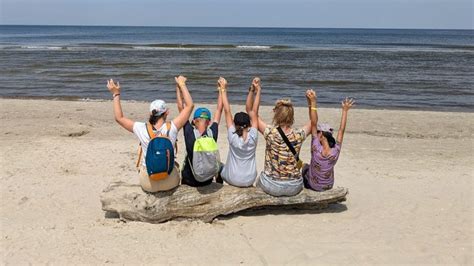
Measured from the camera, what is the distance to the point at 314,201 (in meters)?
6.02

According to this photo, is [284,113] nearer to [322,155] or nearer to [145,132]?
[322,155]

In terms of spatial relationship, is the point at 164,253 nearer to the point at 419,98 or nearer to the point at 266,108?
the point at 266,108

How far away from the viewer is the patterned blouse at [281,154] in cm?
572

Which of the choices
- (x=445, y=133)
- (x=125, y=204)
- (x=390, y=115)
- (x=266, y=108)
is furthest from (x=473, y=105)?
(x=125, y=204)

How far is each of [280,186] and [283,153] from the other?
1.32ft

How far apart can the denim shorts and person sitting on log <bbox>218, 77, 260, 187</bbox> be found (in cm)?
17

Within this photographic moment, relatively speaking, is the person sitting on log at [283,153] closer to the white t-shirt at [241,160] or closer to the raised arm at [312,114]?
the raised arm at [312,114]

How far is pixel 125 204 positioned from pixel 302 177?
213 centimetres

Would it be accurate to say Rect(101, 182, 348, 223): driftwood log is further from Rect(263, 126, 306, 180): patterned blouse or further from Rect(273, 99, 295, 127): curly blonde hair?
Rect(273, 99, 295, 127): curly blonde hair

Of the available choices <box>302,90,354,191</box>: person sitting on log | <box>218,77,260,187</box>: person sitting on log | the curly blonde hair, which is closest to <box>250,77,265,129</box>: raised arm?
<box>218,77,260,187</box>: person sitting on log

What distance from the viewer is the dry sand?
5.06 metres

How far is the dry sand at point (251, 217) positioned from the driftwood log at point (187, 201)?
0.42 feet

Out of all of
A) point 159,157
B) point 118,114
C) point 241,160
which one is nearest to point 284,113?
point 241,160

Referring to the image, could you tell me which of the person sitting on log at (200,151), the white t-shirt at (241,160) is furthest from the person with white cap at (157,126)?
the white t-shirt at (241,160)
